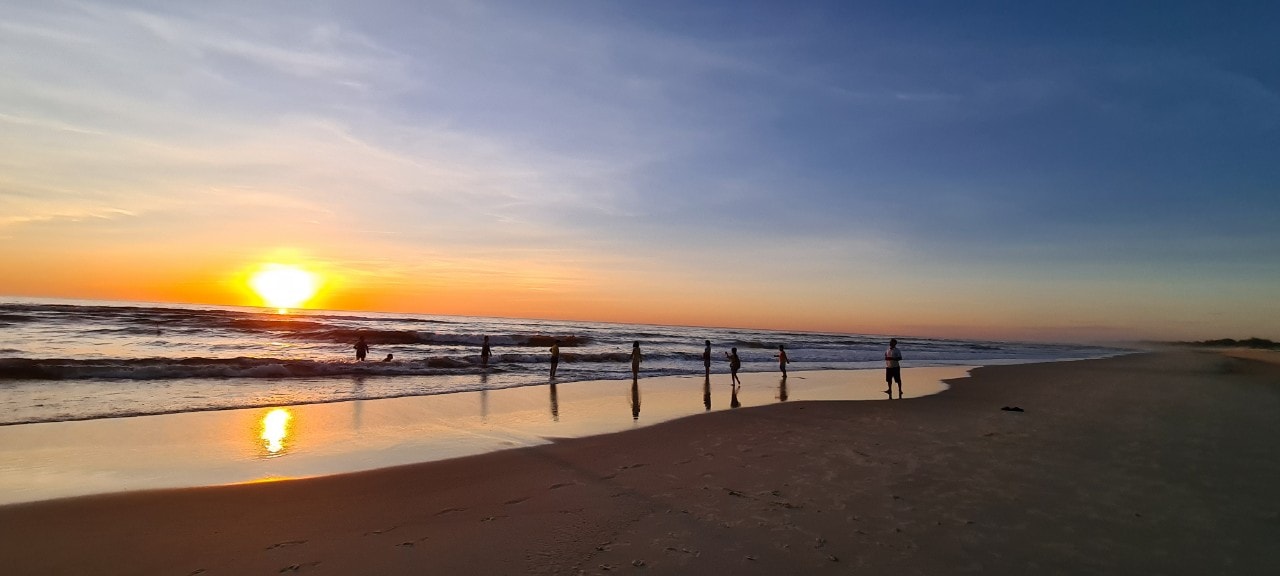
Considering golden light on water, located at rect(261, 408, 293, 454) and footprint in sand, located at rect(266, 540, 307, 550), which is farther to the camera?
golden light on water, located at rect(261, 408, 293, 454)

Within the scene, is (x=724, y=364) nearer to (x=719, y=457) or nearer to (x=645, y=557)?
(x=719, y=457)

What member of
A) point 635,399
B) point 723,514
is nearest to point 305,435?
point 723,514

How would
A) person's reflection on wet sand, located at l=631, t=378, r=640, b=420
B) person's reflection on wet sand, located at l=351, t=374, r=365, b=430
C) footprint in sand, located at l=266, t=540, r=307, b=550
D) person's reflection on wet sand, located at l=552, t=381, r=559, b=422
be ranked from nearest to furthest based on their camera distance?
footprint in sand, located at l=266, t=540, r=307, b=550
person's reflection on wet sand, located at l=351, t=374, r=365, b=430
person's reflection on wet sand, located at l=552, t=381, r=559, b=422
person's reflection on wet sand, located at l=631, t=378, r=640, b=420

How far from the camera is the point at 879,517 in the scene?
20.1 ft

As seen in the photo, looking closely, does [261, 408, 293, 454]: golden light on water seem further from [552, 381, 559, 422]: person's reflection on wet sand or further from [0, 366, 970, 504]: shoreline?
[552, 381, 559, 422]: person's reflection on wet sand

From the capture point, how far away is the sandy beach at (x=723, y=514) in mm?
5035

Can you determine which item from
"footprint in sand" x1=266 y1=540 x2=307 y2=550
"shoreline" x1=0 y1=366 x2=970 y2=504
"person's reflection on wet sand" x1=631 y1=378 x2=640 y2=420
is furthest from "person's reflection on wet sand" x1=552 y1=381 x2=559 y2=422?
"footprint in sand" x1=266 y1=540 x2=307 y2=550

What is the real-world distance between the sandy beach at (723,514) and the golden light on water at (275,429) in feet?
8.71

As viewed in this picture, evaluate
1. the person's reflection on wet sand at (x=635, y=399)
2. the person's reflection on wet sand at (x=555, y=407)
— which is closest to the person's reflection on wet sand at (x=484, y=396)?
the person's reflection on wet sand at (x=555, y=407)

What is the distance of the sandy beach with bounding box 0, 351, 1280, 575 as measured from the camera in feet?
16.5

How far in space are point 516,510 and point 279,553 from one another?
7.05 ft

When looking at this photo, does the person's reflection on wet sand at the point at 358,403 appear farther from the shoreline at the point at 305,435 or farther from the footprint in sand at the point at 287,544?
the footprint in sand at the point at 287,544

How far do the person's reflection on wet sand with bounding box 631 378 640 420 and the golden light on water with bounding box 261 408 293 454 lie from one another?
6.69 m

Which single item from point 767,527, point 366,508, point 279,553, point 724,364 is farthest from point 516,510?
point 724,364
